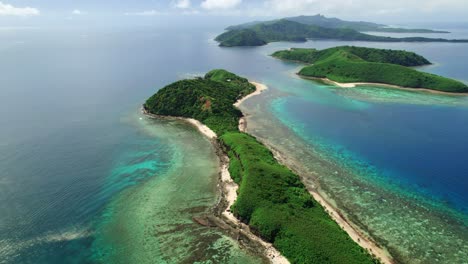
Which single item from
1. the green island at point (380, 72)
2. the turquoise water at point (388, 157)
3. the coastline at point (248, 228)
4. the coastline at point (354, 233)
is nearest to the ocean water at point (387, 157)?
the turquoise water at point (388, 157)

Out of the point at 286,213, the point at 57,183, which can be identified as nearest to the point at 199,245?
the point at 286,213

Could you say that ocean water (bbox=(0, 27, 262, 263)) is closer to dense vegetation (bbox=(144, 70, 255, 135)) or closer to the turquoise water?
dense vegetation (bbox=(144, 70, 255, 135))

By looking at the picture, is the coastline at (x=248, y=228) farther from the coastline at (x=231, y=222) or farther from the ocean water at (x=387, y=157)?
the ocean water at (x=387, y=157)

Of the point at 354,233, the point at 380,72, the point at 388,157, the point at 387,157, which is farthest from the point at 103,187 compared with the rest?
the point at 380,72

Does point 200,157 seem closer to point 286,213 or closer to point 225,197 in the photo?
point 225,197

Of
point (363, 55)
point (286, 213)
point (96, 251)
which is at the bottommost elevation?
point (96, 251)

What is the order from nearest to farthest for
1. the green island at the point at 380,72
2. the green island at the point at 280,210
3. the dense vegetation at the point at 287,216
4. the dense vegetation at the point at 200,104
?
the dense vegetation at the point at 287,216 → the green island at the point at 280,210 → the dense vegetation at the point at 200,104 → the green island at the point at 380,72
